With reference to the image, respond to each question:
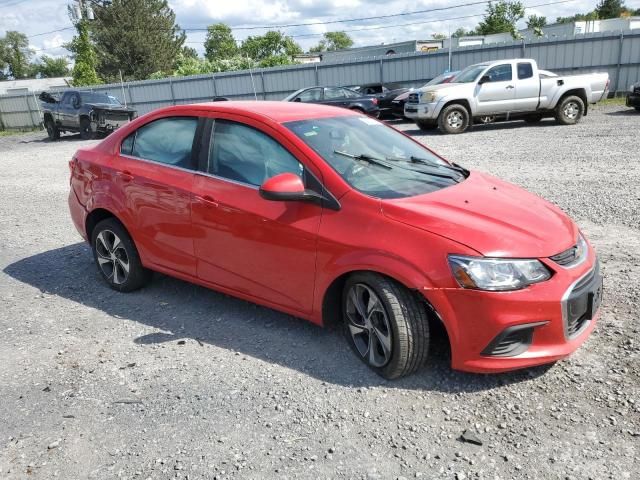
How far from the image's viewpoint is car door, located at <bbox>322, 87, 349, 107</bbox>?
1883cm

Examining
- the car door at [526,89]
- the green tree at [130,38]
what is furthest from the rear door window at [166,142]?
the green tree at [130,38]

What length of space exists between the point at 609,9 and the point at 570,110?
63152 mm

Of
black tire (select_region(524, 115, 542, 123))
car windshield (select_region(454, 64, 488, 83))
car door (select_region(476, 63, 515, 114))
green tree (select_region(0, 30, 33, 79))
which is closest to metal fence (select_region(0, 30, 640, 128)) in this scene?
black tire (select_region(524, 115, 542, 123))

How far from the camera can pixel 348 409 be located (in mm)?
3096

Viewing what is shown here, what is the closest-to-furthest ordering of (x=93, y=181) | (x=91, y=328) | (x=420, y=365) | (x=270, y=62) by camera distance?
(x=420, y=365) → (x=91, y=328) → (x=93, y=181) → (x=270, y=62)

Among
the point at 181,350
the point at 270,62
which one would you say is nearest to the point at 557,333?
the point at 181,350

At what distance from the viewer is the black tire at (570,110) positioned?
1488cm

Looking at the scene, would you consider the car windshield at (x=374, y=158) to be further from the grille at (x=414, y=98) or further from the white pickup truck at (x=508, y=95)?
the grille at (x=414, y=98)

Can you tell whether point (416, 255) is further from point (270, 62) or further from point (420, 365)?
point (270, 62)

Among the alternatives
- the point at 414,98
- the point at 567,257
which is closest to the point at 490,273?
the point at 567,257

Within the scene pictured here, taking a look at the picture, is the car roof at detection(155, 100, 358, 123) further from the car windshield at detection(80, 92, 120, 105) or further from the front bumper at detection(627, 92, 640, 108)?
the car windshield at detection(80, 92, 120, 105)

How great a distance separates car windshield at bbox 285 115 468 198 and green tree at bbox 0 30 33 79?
11154 cm

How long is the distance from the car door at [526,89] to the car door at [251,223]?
1277cm

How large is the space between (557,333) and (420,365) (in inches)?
30.7
